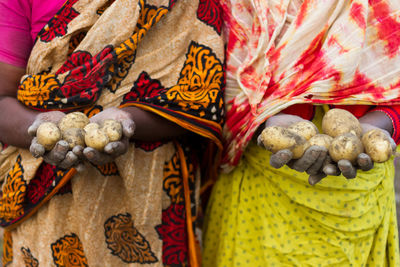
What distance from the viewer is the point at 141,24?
1.60 m

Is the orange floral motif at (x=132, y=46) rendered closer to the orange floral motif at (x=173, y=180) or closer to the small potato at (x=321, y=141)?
the orange floral motif at (x=173, y=180)

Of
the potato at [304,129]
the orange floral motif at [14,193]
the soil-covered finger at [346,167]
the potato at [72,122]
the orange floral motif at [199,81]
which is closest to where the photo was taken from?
the soil-covered finger at [346,167]

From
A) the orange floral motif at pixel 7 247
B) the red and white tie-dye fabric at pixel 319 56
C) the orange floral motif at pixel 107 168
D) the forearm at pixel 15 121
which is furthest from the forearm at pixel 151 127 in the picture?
the orange floral motif at pixel 7 247

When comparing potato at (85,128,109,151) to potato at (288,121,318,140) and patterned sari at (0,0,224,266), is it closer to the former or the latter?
patterned sari at (0,0,224,266)

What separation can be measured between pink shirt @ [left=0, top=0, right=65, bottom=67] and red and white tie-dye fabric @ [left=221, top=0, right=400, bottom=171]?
75cm

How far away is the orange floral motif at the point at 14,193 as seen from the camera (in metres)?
1.69

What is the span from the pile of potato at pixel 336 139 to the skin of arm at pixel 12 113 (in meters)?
0.89

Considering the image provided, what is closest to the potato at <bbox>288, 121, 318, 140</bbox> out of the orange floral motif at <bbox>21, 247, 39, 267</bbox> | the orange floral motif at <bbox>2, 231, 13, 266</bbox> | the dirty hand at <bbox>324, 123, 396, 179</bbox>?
the dirty hand at <bbox>324, 123, 396, 179</bbox>

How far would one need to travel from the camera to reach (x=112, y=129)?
4.46 ft

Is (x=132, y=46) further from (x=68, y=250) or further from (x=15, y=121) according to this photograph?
(x=68, y=250)

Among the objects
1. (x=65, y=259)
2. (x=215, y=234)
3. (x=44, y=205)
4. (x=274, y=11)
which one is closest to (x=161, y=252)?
(x=215, y=234)

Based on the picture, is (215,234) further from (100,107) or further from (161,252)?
(100,107)

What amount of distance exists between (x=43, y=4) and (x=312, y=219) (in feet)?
4.16

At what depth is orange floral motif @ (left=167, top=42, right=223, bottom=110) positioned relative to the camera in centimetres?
159
